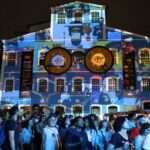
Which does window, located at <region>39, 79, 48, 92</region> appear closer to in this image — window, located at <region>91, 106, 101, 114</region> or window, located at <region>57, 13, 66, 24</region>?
window, located at <region>91, 106, 101, 114</region>

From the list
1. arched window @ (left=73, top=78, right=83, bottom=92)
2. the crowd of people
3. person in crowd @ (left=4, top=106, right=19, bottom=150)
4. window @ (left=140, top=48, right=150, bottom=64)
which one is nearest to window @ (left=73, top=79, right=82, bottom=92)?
arched window @ (left=73, top=78, right=83, bottom=92)

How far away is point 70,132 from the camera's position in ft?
23.5

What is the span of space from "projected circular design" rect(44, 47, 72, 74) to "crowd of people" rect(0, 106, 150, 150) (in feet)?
3.66

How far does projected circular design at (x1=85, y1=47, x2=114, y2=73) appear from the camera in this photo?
1066 cm

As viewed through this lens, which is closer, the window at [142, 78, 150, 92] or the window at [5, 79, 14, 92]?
the window at [142, 78, 150, 92]

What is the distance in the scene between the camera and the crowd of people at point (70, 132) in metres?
6.28

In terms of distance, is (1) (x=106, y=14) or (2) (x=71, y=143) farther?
(1) (x=106, y=14)

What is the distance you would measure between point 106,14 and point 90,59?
1386mm

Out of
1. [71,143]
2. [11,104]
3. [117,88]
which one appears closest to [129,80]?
[117,88]

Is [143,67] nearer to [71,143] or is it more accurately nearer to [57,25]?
[57,25]

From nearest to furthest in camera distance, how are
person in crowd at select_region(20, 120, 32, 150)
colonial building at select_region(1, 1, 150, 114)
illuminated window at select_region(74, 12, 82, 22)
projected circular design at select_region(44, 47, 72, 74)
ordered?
person in crowd at select_region(20, 120, 32, 150) < colonial building at select_region(1, 1, 150, 114) < projected circular design at select_region(44, 47, 72, 74) < illuminated window at select_region(74, 12, 82, 22)

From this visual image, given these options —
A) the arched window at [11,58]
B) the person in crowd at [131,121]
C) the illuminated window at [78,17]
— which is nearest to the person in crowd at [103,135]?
the person in crowd at [131,121]

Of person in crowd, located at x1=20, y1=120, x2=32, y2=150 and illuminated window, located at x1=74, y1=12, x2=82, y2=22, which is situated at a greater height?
illuminated window, located at x1=74, y1=12, x2=82, y2=22

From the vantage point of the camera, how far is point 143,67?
10758mm
